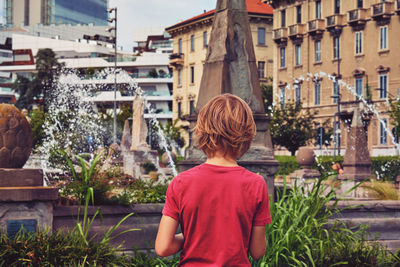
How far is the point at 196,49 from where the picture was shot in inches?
3108

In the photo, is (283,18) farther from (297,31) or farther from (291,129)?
(291,129)

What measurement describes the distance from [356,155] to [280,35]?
4677 centimetres

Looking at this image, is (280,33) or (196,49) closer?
(280,33)

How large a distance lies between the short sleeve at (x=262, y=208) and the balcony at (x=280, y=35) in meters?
60.0

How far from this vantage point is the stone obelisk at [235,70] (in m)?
8.99

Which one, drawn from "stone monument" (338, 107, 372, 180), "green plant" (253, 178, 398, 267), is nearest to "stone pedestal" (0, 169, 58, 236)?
"green plant" (253, 178, 398, 267)

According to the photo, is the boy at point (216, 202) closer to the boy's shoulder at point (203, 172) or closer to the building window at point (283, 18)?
the boy's shoulder at point (203, 172)

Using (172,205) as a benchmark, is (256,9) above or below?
above

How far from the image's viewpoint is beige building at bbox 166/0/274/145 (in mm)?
72688

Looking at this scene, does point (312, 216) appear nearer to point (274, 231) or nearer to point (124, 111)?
point (274, 231)

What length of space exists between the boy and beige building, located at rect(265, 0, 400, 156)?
4492 cm

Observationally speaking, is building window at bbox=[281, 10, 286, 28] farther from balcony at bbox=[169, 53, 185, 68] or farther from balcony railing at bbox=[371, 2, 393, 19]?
balcony at bbox=[169, 53, 185, 68]

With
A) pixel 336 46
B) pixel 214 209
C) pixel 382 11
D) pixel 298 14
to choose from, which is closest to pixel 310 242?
Result: pixel 214 209

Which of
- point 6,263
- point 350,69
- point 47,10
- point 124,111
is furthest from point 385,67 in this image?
point 47,10
